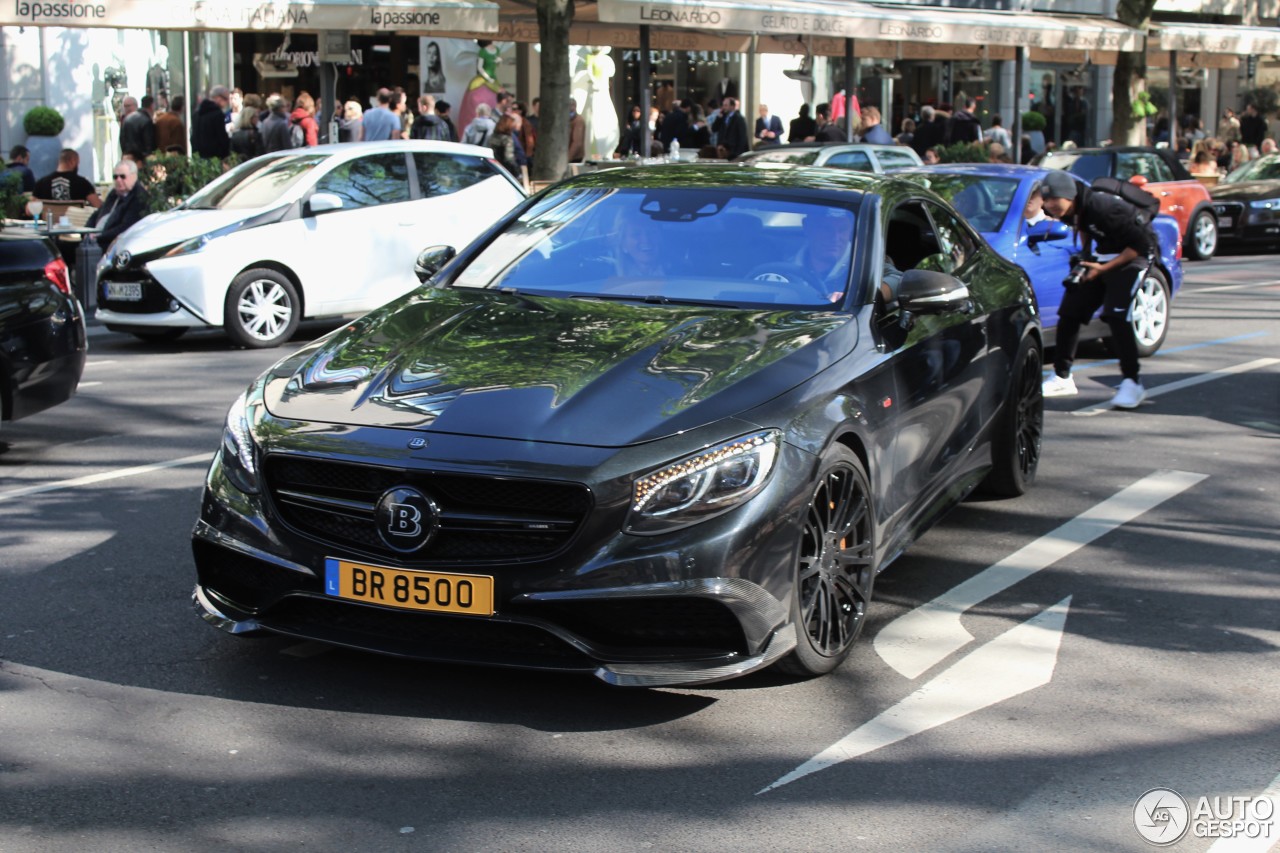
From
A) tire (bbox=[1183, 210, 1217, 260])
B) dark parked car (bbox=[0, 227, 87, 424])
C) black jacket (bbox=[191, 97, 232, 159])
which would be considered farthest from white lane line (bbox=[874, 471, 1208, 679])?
tire (bbox=[1183, 210, 1217, 260])

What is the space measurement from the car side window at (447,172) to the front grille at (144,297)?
258 cm

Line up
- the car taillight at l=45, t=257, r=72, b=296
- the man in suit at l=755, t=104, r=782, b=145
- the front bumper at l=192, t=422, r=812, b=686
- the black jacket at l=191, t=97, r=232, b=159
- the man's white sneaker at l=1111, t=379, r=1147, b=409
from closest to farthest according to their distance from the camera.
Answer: the front bumper at l=192, t=422, r=812, b=686 → the car taillight at l=45, t=257, r=72, b=296 → the man's white sneaker at l=1111, t=379, r=1147, b=409 → the black jacket at l=191, t=97, r=232, b=159 → the man in suit at l=755, t=104, r=782, b=145

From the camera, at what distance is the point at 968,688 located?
5.32 metres

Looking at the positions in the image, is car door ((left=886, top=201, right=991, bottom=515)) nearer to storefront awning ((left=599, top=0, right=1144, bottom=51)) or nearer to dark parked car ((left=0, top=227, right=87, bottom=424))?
dark parked car ((left=0, top=227, right=87, bottom=424))

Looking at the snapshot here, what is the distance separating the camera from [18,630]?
5.82m

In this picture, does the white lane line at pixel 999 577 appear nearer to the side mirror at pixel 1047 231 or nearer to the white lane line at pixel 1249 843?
the white lane line at pixel 1249 843

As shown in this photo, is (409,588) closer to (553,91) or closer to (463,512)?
(463,512)

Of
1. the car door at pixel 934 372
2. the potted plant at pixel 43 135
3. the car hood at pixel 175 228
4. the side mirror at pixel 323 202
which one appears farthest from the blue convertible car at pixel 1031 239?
the potted plant at pixel 43 135

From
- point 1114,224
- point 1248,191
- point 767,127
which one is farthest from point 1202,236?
point 1114,224

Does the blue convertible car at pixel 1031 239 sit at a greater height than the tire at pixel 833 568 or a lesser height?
greater

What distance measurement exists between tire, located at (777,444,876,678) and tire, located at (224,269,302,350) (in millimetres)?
9155

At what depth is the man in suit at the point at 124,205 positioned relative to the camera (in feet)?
53.0

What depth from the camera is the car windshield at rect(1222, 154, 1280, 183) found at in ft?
82.6

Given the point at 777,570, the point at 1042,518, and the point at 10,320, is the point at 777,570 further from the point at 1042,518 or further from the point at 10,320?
the point at 10,320
